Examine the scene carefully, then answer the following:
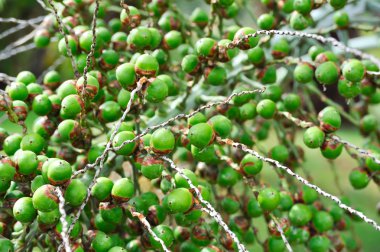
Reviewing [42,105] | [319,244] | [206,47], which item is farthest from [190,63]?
[319,244]

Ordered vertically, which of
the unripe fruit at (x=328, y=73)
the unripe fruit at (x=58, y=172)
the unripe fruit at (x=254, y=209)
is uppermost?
the unripe fruit at (x=58, y=172)

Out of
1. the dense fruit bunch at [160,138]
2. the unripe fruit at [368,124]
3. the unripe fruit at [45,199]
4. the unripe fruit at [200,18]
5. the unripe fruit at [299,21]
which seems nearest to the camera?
the unripe fruit at [45,199]

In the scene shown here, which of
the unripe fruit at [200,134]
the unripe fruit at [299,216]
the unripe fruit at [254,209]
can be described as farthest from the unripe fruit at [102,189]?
the unripe fruit at [299,216]

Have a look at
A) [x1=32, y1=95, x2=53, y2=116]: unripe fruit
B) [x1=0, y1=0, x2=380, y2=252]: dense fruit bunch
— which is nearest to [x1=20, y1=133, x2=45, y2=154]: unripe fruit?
[x1=0, y1=0, x2=380, y2=252]: dense fruit bunch

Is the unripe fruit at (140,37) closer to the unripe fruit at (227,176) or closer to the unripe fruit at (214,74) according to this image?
the unripe fruit at (214,74)

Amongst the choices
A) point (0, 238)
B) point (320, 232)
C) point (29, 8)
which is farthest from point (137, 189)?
point (29, 8)

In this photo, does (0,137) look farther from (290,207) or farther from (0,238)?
(290,207)

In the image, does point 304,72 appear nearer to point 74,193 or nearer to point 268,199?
point 268,199
